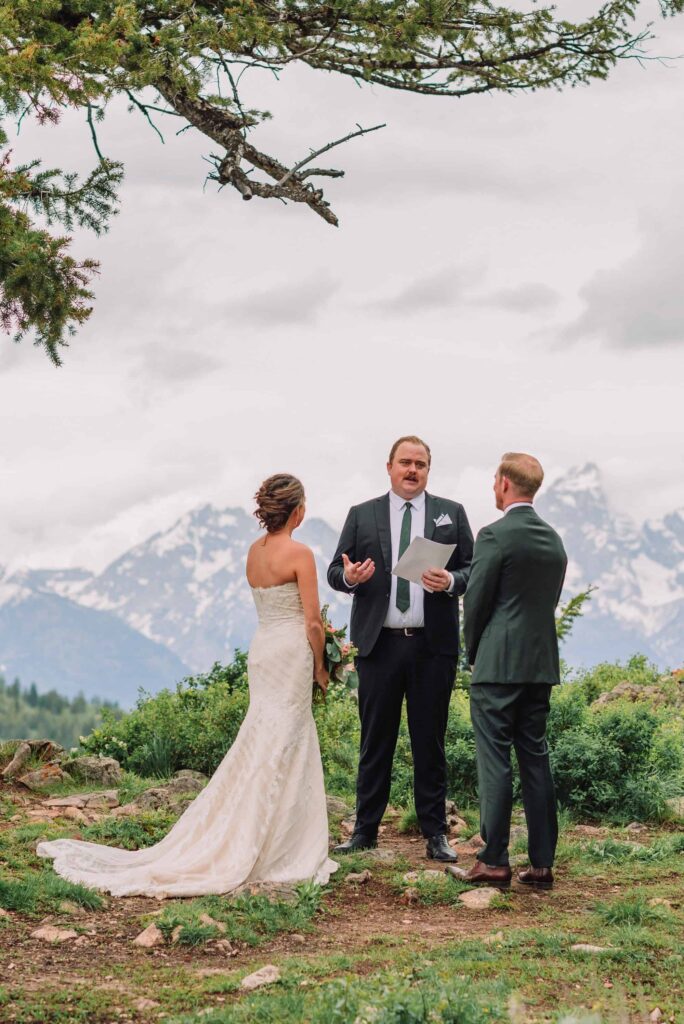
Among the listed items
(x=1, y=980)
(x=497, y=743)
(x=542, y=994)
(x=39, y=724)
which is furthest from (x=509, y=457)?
(x=39, y=724)

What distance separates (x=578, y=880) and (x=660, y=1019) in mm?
2539

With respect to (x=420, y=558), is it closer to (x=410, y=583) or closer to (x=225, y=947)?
(x=410, y=583)

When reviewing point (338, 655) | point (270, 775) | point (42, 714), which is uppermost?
point (338, 655)

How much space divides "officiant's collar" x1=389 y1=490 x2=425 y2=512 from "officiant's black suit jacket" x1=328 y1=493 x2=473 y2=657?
1.8 inches

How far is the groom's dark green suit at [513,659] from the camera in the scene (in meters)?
6.60

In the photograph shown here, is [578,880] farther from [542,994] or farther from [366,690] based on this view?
[542,994]

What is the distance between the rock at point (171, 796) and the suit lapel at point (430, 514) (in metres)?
3.10

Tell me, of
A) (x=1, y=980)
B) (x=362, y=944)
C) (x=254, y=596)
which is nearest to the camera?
(x=1, y=980)

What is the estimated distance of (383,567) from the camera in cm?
739

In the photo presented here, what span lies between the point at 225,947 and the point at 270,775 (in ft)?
4.74

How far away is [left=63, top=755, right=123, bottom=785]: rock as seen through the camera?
10353mm

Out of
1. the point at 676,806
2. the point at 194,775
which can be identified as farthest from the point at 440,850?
the point at 194,775

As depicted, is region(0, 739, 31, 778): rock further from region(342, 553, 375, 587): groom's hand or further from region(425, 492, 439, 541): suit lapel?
region(425, 492, 439, 541): suit lapel

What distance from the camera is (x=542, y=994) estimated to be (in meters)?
4.80
